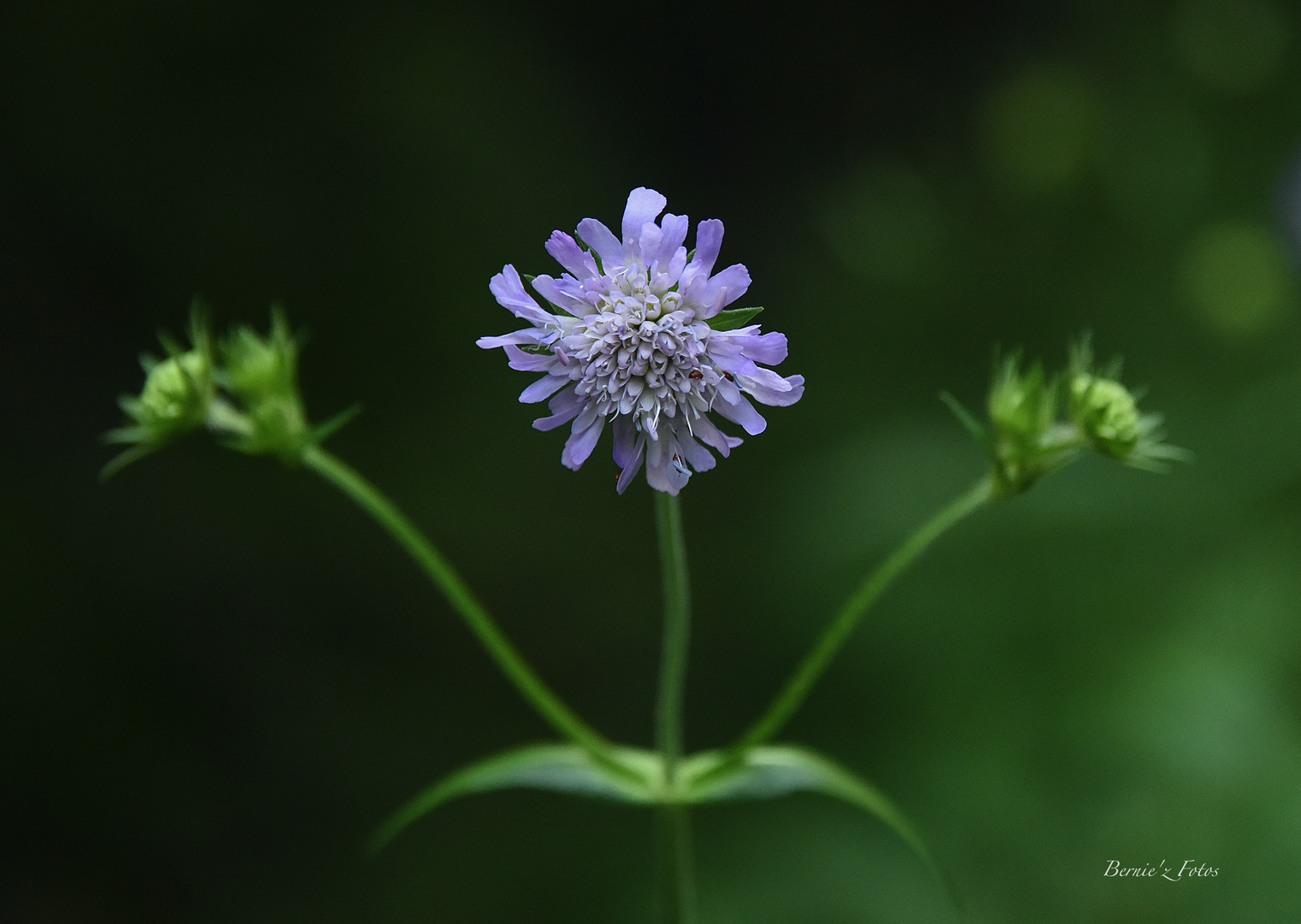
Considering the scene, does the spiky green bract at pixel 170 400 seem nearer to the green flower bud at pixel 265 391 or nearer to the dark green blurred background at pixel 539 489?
the green flower bud at pixel 265 391

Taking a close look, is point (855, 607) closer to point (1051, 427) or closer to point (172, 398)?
point (1051, 427)

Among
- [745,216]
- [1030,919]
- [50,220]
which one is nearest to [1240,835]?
[1030,919]

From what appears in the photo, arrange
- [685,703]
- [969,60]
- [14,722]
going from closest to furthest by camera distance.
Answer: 1. [14,722]
2. [685,703]
3. [969,60]

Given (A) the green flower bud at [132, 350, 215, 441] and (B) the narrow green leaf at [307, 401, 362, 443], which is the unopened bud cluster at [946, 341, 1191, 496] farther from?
(A) the green flower bud at [132, 350, 215, 441]

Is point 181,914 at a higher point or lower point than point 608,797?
higher

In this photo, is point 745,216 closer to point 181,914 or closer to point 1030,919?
point 1030,919
